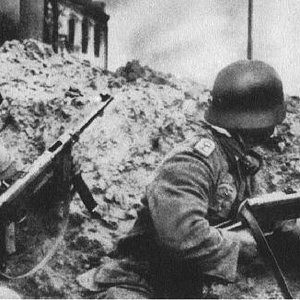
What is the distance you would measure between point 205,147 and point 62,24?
65.2ft

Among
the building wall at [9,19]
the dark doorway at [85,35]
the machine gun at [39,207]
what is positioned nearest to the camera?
the machine gun at [39,207]

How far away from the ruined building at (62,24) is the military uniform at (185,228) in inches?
667

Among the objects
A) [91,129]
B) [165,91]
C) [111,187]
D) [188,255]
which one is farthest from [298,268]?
[165,91]

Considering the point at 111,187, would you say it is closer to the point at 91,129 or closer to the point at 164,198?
the point at 91,129

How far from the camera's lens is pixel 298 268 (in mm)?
4441

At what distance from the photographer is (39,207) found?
5.70 m

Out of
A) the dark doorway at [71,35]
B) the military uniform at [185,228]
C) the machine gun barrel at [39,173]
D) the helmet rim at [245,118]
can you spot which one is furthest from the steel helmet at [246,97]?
the dark doorway at [71,35]

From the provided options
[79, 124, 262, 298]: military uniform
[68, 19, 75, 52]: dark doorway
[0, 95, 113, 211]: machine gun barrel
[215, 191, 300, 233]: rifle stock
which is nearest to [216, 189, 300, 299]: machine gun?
[215, 191, 300, 233]: rifle stock

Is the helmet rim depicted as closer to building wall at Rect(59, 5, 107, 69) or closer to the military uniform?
the military uniform

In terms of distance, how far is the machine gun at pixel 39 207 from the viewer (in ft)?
16.9

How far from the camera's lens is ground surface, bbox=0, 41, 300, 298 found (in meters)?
6.50

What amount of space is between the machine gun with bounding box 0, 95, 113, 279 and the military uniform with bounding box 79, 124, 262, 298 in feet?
6.26

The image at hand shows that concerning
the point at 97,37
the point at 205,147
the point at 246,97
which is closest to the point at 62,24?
the point at 97,37

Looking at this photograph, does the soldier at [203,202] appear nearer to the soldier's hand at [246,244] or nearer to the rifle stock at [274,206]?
the soldier's hand at [246,244]
